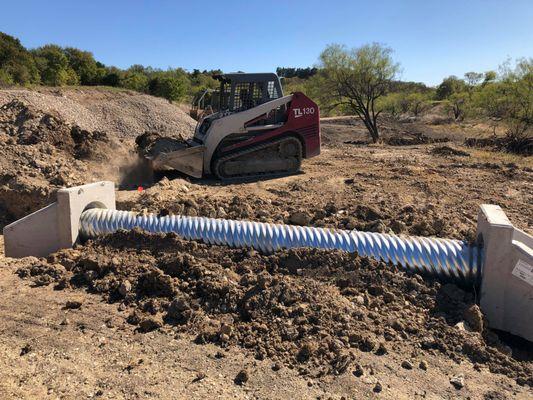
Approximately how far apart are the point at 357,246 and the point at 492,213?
1.45 meters

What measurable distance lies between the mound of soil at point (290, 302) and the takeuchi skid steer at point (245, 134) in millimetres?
5107

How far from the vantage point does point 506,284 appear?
432 cm

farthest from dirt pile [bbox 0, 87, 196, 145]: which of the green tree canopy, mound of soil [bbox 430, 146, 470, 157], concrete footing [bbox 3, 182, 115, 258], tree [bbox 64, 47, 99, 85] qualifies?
tree [bbox 64, 47, 99, 85]

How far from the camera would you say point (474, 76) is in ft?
184

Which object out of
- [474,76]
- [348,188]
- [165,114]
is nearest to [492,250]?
[348,188]

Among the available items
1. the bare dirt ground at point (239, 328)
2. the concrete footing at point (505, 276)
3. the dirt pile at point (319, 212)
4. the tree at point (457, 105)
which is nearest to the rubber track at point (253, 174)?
the dirt pile at point (319, 212)

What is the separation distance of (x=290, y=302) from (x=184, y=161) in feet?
21.4

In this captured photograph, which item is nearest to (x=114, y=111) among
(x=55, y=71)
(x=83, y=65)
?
(x=55, y=71)

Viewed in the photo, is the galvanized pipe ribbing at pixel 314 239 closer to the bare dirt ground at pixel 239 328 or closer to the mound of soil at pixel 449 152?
the bare dirt ground at pixel 239 328

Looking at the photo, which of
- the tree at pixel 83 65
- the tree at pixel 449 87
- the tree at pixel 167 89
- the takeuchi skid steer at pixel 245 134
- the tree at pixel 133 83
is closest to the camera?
the takeuchi skid steer at pixel 245 134

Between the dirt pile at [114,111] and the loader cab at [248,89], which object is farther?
the dirt pile at [114,111]

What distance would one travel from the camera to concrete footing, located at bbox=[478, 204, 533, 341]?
4.22m

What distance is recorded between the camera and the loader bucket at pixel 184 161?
980 centimetres

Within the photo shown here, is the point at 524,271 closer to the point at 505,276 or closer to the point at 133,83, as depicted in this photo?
the point at 505,276
